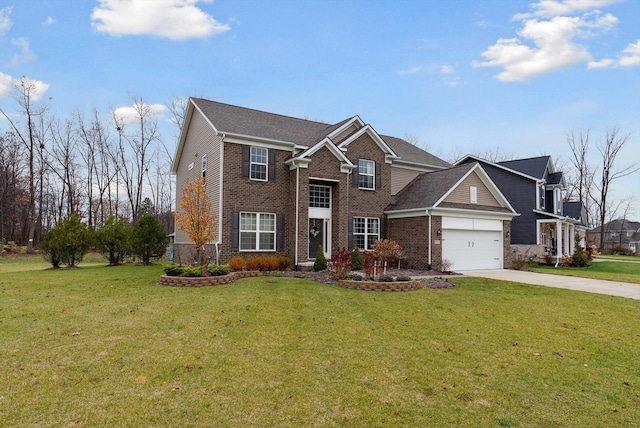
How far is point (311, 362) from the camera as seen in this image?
17.9ft

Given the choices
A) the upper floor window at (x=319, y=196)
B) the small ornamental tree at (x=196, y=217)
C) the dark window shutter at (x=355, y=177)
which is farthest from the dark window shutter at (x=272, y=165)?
the dark window shutter at (x=355, y=177)

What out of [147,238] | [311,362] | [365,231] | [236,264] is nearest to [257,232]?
[236,264]

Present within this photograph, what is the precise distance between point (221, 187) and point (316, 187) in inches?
185

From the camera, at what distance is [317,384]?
4707mm

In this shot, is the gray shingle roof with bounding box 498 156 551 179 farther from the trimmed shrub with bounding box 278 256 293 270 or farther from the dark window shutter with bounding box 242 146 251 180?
the dark window shutter with bounding box 242 146 251 180

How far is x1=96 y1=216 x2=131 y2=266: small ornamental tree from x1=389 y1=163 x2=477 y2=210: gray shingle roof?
1436cm

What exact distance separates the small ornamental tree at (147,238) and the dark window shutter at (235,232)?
7.13 meters

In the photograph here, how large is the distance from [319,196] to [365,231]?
308cm

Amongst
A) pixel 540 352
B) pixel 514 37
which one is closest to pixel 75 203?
pixel 514 37

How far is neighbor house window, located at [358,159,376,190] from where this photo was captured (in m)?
19.5

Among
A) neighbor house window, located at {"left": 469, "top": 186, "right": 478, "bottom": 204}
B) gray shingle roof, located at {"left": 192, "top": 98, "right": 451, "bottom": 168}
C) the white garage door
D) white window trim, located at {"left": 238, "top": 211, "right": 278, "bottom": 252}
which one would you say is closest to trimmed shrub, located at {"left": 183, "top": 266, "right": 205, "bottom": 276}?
white window trim, located at {"left": 238, "top": 211, "right": 278, "bottom": 252}

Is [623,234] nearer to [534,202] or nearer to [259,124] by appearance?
[534,202]

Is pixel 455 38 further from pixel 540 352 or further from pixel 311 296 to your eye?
pixel 540 352

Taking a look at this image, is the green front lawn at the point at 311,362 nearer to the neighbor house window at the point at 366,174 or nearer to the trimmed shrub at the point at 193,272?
the trimmed shrub at the point at 193,272
